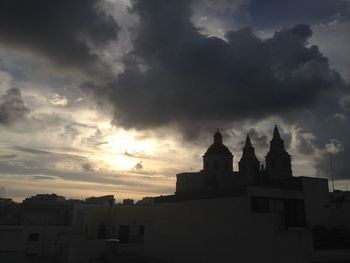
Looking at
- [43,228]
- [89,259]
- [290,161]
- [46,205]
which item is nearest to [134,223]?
[89,259]

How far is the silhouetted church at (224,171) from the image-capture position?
47969 millimetres

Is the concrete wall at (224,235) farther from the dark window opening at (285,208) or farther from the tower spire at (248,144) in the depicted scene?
the tower spire at (248,144)

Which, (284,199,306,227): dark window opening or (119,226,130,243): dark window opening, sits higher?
(284,199,306,227): dark window opening

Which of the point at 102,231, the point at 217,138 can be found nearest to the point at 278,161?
the point at 217,138

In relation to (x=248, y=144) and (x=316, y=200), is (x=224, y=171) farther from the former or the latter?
(x=316, y=200)

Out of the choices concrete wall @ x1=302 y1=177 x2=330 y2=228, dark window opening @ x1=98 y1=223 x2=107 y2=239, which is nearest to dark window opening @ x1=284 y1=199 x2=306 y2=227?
concrete wall @ x1=302 y1=177 x2=330 y2=228

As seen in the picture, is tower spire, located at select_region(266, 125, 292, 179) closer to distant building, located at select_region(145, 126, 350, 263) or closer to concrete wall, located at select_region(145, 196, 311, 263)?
distant building, located at select_region(145, 126, 350, 263)

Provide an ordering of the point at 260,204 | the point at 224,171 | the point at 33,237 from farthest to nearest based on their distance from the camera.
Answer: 1. the point at 224,171
2. the point at 33,237
3. the point at 260,204

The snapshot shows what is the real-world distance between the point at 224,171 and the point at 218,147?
12.4ft

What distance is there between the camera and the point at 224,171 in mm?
49531

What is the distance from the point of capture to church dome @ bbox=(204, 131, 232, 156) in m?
50.7

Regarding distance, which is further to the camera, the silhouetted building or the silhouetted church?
the silhouetted church

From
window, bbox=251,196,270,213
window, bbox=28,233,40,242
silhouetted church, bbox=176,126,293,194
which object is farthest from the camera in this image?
silhouetted church, bbox=176,126,293,194

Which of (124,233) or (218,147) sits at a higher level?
(218,147)
